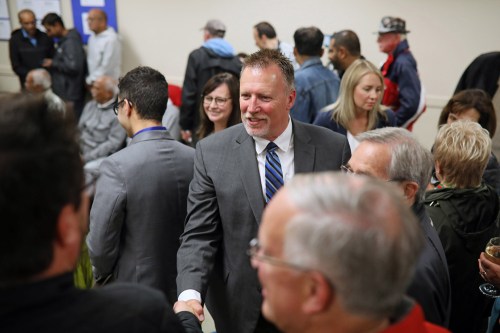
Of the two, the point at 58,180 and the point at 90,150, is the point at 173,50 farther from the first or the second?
the point at 58,180

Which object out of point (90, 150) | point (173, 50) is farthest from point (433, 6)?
point (90, 150)

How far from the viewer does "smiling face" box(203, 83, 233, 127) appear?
3096 mm

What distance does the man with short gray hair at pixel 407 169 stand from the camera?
53.6 inches

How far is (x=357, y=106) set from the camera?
3.07 metres

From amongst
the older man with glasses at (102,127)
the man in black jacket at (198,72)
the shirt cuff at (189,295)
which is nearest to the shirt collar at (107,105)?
the older man with glasses at (102,127)

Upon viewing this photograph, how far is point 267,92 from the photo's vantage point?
188 centimetres

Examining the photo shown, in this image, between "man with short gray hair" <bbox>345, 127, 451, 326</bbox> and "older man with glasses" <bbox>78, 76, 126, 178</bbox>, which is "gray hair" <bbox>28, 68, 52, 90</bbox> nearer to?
"older man with glasses" <bbox>78, 76, 126, 178</bbox>

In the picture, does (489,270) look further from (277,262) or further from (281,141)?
(277,262)

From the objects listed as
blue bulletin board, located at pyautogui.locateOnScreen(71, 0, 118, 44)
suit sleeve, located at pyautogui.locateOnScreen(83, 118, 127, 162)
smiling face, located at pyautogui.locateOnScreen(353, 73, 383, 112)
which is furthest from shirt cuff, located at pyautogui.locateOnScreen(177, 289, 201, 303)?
blue bulletin board, located at pyautogui.locateOnScreen(71, 0, 118, 44)

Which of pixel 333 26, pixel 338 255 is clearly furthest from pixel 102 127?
pixel 338 255

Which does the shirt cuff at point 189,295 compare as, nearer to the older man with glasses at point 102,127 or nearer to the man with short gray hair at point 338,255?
the man with short gray hair at point 338,255

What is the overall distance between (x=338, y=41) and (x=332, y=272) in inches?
137

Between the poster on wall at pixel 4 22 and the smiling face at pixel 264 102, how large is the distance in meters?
6.23

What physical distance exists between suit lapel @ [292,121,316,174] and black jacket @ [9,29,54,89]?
17.5 feet
